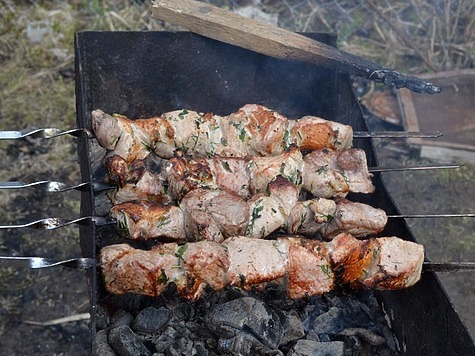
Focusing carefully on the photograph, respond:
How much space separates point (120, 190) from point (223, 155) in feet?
2.09

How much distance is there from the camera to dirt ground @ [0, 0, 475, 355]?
4.03m

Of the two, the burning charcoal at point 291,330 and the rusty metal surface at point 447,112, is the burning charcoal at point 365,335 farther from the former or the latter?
the rusty metal surface at point 447,112

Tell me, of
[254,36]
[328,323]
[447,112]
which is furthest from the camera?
[447,112]

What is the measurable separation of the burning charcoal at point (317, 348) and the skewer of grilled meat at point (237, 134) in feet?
3.59

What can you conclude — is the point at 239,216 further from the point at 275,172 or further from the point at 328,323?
the point at 328,323

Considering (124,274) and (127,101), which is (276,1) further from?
(124,274)

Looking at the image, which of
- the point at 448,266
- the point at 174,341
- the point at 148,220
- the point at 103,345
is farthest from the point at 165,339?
the point at 448,266

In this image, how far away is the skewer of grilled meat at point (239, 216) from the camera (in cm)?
272

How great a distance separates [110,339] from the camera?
265cm

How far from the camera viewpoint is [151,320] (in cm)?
276

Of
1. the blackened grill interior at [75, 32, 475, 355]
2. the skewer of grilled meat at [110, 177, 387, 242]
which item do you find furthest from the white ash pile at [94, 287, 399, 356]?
the blackened grill interior at [75, 32, 475, 355]

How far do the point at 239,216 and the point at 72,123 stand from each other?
10.7 ft

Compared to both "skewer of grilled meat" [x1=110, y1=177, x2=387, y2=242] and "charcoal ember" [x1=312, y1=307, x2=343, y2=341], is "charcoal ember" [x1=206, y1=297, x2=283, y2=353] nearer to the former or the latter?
"charcoal ember" [x1=312, y1=307, x2=343, y2=341]

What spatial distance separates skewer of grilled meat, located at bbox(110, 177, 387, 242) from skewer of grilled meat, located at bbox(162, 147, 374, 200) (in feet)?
0.45
